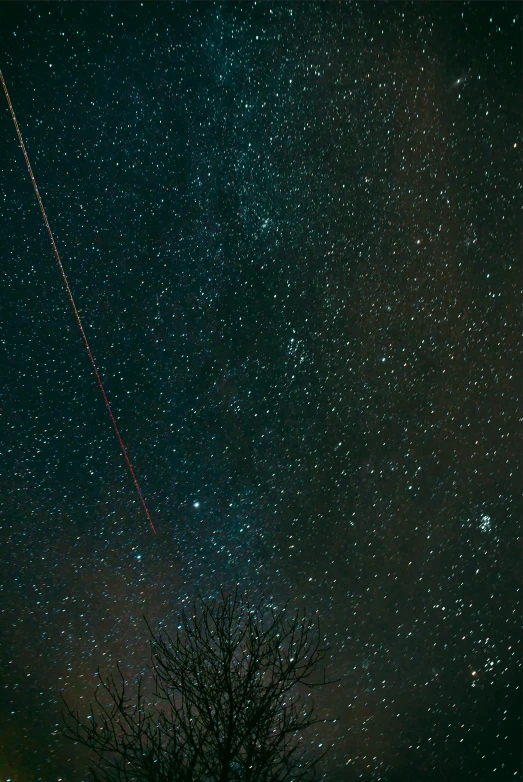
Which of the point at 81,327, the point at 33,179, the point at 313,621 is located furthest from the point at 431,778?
the point at 33,179

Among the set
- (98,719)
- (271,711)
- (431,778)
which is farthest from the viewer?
(431,778)

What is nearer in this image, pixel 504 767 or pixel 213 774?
pixel 213 774

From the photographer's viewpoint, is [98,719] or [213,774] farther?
[98,719]

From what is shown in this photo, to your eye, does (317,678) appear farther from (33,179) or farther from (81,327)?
(33,179)

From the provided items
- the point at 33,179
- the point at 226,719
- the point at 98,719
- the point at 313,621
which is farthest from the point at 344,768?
the point at 33,179

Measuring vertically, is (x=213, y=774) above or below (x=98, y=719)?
below

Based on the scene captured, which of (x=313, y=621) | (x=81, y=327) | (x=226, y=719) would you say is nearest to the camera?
(x=226, y=719)

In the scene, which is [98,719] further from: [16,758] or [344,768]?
[344,768]

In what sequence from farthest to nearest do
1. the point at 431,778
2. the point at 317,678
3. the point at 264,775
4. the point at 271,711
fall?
1. the point at 431,778
2. the point at 317,678
3. the point at 271,711
4. the point at 264,775

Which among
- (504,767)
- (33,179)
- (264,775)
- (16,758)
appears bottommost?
(504,767)
